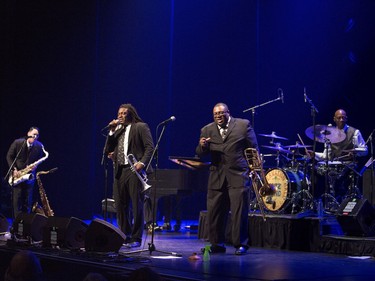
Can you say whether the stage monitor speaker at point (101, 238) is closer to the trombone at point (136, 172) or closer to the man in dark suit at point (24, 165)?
the trombone at point (136, 172)

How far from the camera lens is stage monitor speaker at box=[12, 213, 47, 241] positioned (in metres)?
9.22

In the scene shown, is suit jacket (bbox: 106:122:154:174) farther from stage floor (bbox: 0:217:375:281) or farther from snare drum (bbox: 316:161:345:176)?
snare drum (bbox: 316:161:345:176)

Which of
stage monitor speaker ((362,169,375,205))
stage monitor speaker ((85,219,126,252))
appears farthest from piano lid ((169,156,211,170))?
stage monitor speaker ((85,219,126,252))

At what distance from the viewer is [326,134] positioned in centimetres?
1206

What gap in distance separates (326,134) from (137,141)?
434 cm

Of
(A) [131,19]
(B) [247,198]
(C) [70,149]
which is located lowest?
(B) [247,198]

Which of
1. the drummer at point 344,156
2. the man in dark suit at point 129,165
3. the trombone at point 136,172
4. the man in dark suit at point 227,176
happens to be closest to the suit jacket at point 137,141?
the man in dark suit at point 129,165

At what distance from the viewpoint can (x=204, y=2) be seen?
16.8 m

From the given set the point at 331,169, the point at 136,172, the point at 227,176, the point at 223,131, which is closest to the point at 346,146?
the point at 331,169

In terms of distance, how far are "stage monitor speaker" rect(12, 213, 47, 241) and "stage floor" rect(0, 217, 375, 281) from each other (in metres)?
0.29

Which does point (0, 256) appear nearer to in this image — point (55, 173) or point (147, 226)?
point (147, 226)

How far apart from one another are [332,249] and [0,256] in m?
4.58

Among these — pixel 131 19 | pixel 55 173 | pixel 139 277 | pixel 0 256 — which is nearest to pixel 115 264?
pixel 0 256

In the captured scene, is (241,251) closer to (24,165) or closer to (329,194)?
(329,194)
